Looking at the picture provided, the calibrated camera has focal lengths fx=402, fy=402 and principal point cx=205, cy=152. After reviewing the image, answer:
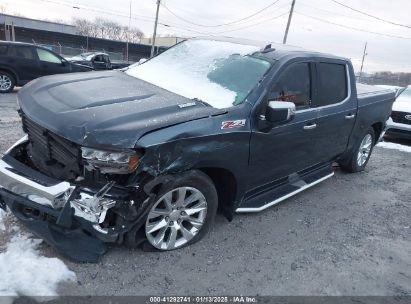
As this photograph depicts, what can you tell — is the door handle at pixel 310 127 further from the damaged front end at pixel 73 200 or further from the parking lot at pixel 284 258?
the damaged front end at pixel 73 200

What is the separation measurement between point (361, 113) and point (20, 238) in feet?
14.9

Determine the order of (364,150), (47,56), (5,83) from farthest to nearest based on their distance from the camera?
1. (47,56)
2. (5,83)
3. (364,150)

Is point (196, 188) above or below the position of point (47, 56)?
above

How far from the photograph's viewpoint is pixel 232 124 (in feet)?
11.6

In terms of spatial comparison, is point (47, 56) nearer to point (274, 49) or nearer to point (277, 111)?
point (274, 49)

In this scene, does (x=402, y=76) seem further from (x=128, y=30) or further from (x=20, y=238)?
(x=128, y=30)

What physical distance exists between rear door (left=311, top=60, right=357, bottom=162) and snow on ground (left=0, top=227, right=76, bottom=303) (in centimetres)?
312

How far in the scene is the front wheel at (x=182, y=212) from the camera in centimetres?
331

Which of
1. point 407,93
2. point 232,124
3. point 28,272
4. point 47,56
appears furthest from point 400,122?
point 47,56

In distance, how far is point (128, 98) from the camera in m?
3.51

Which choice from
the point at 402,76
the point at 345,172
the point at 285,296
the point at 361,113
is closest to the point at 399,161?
the point at 345,172

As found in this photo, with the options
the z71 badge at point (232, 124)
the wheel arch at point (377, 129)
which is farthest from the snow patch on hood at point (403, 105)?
the z71 badge at point (232, 124)

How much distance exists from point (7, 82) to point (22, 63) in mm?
731

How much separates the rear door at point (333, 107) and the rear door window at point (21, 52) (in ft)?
33.9
